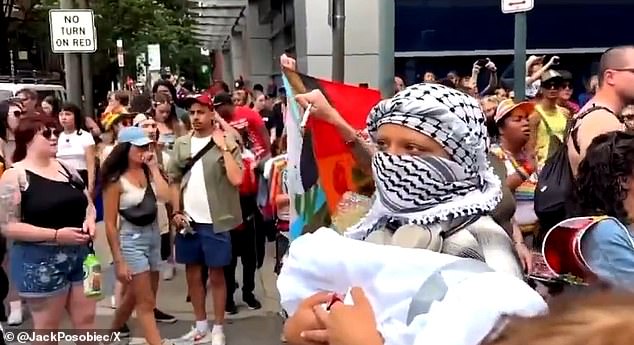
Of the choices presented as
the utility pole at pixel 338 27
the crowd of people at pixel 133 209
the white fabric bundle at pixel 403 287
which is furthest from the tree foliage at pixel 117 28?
the white fabric bundle at pixel 403 287

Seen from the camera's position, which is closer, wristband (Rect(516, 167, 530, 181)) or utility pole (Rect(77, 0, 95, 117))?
wristband (Rect(516, 167, 530, 181))

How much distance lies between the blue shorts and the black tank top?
50.9 inches

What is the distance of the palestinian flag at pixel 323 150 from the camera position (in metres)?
3.83

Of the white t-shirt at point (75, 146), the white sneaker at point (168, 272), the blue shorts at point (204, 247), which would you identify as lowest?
the white sneaker at point (168, 272)

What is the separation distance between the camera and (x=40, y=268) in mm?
5395

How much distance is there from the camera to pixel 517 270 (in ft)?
7.89

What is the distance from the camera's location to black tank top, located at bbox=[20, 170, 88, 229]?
5332mm

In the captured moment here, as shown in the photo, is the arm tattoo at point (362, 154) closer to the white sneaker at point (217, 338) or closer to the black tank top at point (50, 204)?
the black tank top at point (50, 204)

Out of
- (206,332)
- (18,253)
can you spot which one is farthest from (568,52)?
(18,253)

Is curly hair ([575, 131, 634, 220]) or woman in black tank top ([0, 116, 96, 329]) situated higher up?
curly hair ([575, 131, 634, 220])

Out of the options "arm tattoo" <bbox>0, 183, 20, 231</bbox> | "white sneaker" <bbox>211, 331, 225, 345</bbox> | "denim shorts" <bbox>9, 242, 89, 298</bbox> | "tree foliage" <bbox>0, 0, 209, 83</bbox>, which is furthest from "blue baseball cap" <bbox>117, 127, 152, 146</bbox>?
"tree foliage" <bbox>0, 0, 209, 83</bbox>

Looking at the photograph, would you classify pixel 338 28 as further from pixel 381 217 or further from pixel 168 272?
pixel 381 217

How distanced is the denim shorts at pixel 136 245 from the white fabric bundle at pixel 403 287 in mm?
4118

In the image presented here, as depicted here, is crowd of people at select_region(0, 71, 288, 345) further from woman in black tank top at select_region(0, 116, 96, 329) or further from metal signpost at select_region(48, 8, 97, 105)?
metal signpost at select_region(48, 8, 97, 105)
